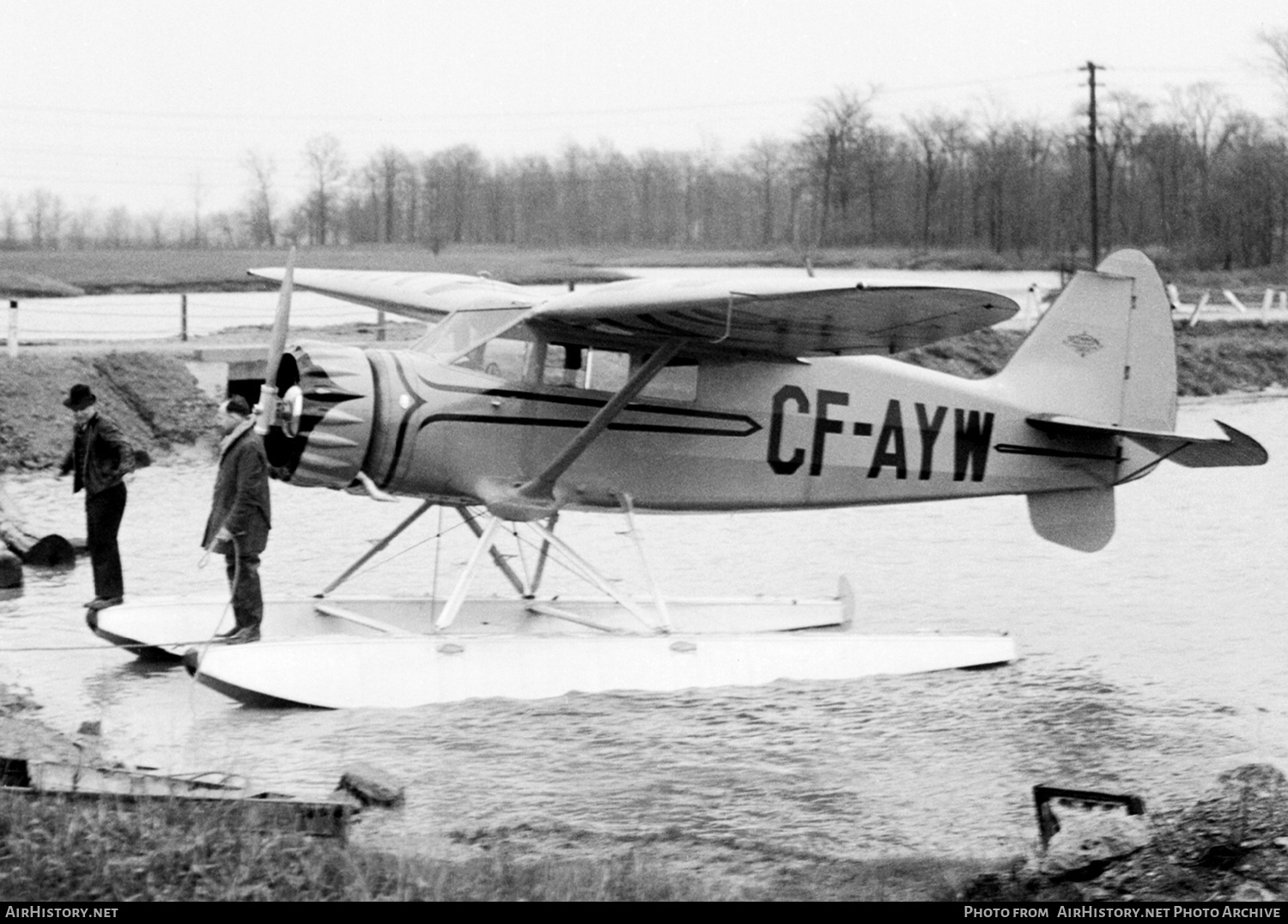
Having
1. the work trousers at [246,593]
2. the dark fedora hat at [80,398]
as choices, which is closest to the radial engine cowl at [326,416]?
the work trousers at [246,593]

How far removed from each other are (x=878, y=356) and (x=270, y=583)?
208 inches

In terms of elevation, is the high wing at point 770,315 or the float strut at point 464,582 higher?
the high wing at point 770,315

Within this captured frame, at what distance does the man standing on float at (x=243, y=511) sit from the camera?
379 inches

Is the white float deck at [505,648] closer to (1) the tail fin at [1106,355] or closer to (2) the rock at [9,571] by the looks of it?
(1) the tail fin at [1106,355]

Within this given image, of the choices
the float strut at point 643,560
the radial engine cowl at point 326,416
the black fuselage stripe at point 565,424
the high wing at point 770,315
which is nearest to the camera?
the high wing at point 770,315

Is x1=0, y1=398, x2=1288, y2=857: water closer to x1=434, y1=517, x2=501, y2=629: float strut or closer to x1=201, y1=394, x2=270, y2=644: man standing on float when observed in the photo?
x1=434, y1=517, x2=501, y2=629: float strut

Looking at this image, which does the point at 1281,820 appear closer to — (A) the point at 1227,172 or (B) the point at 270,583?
(B) the point at 270,583

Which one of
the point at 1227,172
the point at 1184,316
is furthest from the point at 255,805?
the point at 1227,172

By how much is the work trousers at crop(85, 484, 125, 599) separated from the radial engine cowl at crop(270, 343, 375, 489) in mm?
1435

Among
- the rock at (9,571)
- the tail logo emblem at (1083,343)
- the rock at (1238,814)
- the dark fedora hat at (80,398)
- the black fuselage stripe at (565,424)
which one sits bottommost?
the rock at (9,571)

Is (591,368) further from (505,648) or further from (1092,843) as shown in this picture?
(1092,843)

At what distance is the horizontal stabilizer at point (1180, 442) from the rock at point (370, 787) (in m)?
6.23

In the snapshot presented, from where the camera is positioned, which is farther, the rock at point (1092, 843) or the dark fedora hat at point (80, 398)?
the dark fedora hat at point (80, 398)

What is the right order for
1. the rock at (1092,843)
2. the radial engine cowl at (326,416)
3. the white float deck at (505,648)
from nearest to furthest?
the rock at (1092,843) < the white float deck at (505,648) < the radial engine cowl at (326,416)
